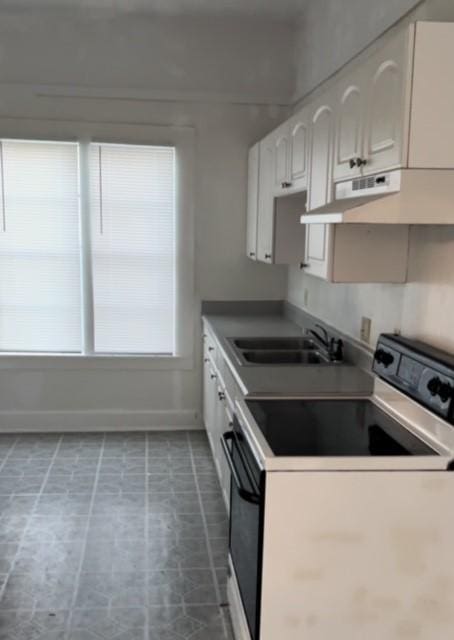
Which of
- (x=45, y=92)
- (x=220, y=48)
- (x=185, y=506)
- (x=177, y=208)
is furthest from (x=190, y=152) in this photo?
(x=185, y=506)

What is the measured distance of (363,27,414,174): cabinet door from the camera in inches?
65.3

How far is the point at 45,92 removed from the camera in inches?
163

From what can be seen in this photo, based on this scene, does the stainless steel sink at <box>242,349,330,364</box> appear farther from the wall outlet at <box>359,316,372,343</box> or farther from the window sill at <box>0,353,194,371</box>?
the window sill at <box>0,353,194,371</box>

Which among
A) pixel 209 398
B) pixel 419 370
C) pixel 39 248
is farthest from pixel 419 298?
pixel 39 248

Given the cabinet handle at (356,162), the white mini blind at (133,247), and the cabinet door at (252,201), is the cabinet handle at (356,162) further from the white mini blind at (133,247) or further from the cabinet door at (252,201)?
the white mini blind at (133,247)

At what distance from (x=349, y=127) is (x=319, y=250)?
547mm

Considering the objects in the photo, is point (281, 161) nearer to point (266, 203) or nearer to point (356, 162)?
point (266, 203)

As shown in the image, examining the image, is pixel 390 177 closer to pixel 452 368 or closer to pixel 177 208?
pixel 452 368

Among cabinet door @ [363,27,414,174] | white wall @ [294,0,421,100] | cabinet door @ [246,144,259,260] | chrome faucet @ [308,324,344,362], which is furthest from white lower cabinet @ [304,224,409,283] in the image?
cabinet door @ [246,144,259,260]

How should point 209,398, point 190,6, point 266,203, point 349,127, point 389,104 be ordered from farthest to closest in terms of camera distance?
point 209,398, point 190,6, point 266,203, point 349,127, point 389,104

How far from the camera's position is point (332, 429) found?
6.62 feet

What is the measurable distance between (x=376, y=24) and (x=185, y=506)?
2.61m

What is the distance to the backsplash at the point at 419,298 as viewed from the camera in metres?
2.03

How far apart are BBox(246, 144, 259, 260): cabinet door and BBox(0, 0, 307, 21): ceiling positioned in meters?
0.86
